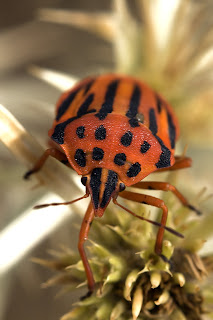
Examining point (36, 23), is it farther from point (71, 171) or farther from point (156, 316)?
point (156, 316)

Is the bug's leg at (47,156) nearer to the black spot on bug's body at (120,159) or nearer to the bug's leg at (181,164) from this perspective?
the black spot on bug's body at (120,159)

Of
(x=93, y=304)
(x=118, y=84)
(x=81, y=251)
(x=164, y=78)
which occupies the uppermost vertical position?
(x=118, y=84)

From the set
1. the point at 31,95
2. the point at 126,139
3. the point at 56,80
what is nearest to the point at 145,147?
the point at 126,139

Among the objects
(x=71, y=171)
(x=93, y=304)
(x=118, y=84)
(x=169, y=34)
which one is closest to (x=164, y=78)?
(x=169, y=34)

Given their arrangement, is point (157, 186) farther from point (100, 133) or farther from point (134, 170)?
point (100, 133)

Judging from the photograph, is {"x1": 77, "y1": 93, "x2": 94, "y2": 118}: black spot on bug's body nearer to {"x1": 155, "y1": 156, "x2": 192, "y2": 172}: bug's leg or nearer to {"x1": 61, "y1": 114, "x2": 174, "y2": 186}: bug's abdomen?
{"x1": 61, "y1": 114, "x2": 174, "y2": 186}: bug's abdomen

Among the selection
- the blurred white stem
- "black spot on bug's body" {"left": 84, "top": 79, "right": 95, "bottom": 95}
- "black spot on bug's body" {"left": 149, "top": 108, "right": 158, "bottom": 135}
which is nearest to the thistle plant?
"black spot on bug's body" {"left": 149, "top": 108, "right": 158, "bottom": 135}
